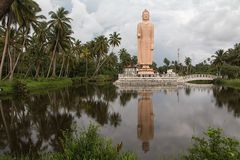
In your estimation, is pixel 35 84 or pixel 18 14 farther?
pixel 35 84

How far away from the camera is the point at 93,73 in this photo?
79.3m

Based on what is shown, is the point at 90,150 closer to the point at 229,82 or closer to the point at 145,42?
the point at 229,82

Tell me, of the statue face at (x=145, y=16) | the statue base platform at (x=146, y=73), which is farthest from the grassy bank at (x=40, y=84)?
the statue face at (x=145, y=16)

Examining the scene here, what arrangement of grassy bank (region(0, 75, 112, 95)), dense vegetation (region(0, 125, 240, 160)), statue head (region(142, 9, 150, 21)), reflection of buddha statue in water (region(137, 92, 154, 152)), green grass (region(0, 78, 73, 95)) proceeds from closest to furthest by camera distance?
1. dense vegetation (region(0, 125, 240, 160))
2. reflection of buddha statue in water (region(137, 92, 154, 152))
3. green grass (region(0, 78, 73, 95))
4. grassy bank (region(0, 75, 112, 95))
5. statue head (region(142, 9, 150, 21))

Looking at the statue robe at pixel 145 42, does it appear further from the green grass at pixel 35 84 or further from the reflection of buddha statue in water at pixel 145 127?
the reflection of buddha statue in water at pixel 145 127

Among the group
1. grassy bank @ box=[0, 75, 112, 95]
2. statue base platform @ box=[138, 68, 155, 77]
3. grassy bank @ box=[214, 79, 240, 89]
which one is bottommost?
grassy bank @ box=[214, 79, 240, 89]

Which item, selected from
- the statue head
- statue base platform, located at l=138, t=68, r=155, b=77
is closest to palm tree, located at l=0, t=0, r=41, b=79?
statue base platform, located at l=138, t=68, r=155, b=77

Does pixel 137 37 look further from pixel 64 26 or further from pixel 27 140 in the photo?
pixel 27 140

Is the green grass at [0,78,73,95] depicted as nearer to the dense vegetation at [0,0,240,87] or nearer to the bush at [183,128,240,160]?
the dense vegetation at [0,0,240,87]

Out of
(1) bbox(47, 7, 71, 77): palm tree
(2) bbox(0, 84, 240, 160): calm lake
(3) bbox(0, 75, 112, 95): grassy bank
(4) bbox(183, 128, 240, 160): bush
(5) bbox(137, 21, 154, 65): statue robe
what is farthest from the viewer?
→ (5) bbox(137, 21, 154, 65): statue robe

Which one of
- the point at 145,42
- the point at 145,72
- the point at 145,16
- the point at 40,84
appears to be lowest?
the point at 40,84

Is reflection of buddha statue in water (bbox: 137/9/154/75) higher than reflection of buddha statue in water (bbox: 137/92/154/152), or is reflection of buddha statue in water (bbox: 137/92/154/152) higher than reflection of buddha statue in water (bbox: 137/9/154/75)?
reflection of buddha statue in water (bbox: 137/9/154/75)

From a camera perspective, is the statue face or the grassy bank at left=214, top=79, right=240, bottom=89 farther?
the statue face

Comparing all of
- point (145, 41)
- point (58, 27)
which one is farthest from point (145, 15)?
point (58, 27)
